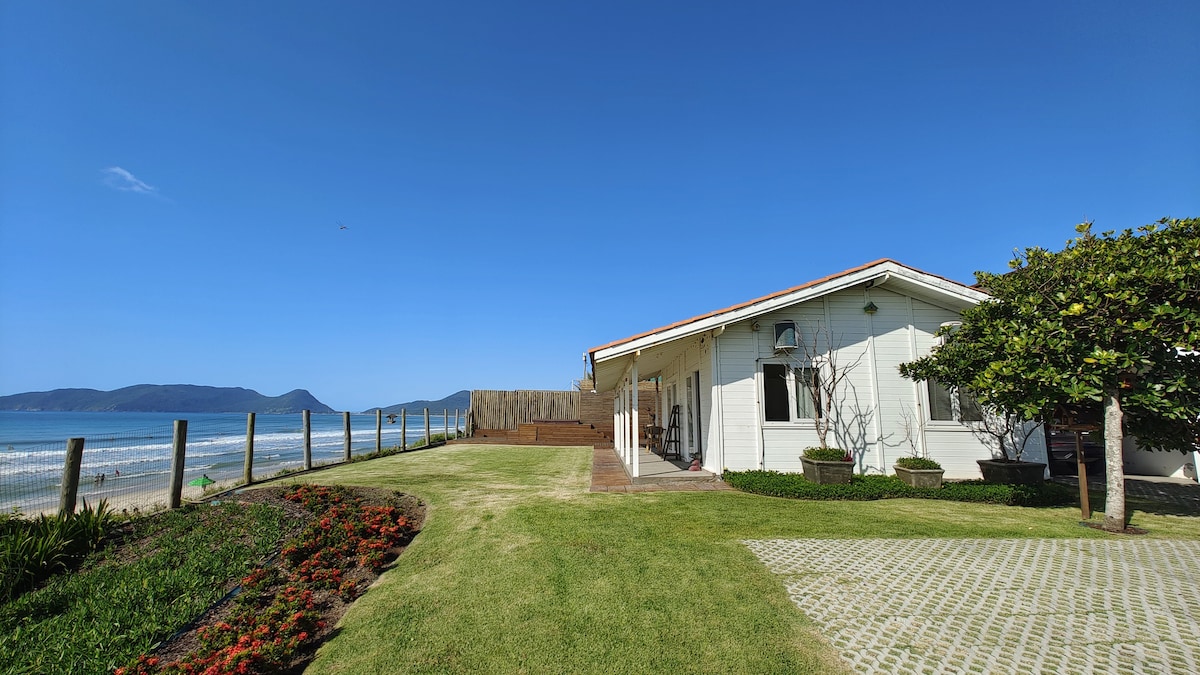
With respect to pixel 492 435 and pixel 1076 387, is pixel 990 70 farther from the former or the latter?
pixel 492 435

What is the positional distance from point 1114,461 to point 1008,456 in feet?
11.5

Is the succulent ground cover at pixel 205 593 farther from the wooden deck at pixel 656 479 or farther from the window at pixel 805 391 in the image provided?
the window at pixel 805 391

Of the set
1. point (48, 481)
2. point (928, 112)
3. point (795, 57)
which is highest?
point (795, 57)

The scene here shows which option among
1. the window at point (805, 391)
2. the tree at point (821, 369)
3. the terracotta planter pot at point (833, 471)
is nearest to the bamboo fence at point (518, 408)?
the window at point (805, 391)

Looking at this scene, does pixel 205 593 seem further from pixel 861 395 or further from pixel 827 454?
pixel 861 395

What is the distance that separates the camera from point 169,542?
5.44 m

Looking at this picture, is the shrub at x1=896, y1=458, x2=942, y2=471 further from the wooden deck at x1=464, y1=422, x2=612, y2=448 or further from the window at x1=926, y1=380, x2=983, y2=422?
the wooden deck at x1=464, y1=422, x2=612, y2=448

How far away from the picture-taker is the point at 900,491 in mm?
7805

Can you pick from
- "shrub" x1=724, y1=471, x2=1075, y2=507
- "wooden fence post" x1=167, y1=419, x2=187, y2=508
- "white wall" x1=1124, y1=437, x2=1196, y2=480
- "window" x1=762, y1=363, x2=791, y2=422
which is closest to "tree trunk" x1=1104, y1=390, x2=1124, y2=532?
"shrub" x1=724, y1=471, x2=1075, y2=507

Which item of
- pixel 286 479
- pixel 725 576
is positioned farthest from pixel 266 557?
pixel 286 479

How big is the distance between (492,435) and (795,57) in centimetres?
1910

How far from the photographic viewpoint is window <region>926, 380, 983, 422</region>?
9336 mm

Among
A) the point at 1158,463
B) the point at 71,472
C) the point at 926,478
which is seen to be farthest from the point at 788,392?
the point at 71,472

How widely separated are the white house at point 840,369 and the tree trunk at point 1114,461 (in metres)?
3.36
